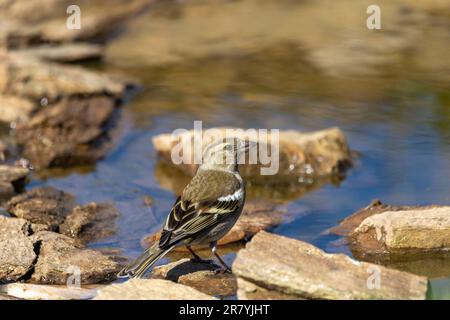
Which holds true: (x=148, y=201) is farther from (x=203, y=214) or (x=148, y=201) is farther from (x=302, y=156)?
(x=203, y=214)

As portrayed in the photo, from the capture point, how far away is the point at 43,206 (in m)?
8.95

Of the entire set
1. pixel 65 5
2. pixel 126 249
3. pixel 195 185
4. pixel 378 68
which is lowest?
pixel 126 249

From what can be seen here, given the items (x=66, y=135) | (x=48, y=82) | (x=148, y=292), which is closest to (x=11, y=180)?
(x=66, y=135)

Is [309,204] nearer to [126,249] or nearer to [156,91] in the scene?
[126,249]

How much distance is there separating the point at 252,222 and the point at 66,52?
21.7ft

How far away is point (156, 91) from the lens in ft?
42.8

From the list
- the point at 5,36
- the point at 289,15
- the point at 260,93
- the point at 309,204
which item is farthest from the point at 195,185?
the point at 289,15

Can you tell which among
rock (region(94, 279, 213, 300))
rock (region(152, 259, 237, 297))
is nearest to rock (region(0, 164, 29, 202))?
rock (region(152, 259, 237, 297))

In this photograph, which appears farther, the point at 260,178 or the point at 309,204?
the point at 260,178

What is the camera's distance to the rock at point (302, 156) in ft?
33.1

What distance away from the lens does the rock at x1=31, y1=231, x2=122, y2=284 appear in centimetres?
736

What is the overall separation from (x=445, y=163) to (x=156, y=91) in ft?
14.8

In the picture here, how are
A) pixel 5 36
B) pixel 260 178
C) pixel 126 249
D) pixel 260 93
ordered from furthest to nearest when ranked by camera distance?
pixel 5 36 < pixel 260 93 < pixel 260 178 < pixel 126 249

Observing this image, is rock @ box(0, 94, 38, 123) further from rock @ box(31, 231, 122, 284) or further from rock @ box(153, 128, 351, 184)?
rock @ box(31, 231, 122, 284)
